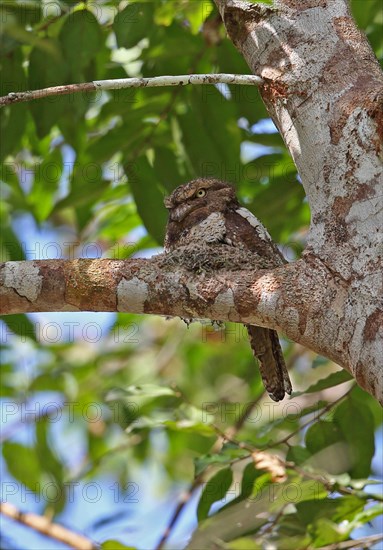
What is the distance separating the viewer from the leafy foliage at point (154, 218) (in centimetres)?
326

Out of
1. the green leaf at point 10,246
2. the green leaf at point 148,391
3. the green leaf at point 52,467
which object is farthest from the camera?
the green leaf at point 52,467

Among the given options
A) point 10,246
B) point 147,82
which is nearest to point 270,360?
point 147,82

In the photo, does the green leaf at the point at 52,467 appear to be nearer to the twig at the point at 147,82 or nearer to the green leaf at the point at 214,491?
the green leaf at the point at 214,491

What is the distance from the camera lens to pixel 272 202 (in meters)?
4.27

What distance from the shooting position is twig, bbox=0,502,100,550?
445 centimetres

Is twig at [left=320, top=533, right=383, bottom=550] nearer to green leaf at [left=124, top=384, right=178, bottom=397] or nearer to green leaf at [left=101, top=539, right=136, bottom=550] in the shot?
green leaf at [left=101, top=539, right=136, bottom=550]

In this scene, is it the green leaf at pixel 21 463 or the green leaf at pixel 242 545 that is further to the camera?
the green leaf at pixel 21 463

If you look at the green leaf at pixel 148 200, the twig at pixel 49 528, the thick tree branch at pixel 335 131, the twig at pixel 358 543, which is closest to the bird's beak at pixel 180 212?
the green leaf at pixel 148 200

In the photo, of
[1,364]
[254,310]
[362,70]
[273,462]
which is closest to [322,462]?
[273,462]

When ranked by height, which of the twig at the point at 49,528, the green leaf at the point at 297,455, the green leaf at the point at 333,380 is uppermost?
the green leaf at the point at 333,380

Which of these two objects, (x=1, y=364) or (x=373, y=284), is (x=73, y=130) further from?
(x=373, y=284)

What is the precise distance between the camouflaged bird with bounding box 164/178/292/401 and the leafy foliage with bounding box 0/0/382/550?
0.45 feet

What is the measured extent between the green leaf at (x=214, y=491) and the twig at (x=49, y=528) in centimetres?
127

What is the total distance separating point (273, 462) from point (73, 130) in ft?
6.87
